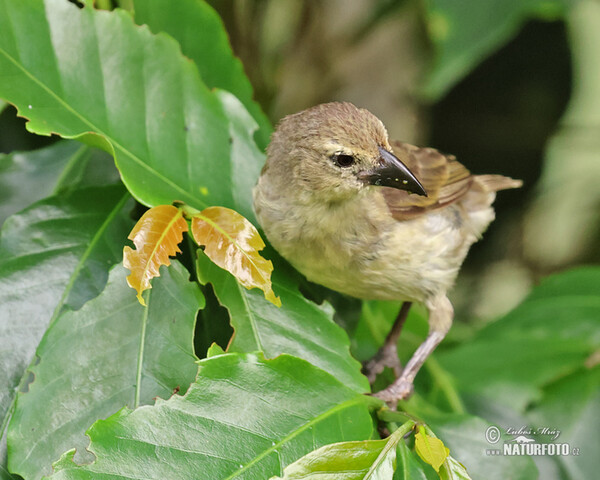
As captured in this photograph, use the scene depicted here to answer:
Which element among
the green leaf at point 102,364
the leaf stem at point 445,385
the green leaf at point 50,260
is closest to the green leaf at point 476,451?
the leaf stem at point 445,385

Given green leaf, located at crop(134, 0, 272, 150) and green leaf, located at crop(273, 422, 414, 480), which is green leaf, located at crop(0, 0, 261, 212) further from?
green leaf, located at crop(273, 422, 414, 480)

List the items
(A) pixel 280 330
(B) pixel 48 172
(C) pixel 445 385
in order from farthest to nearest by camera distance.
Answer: (C) pixel 445 385, (B) pixel 48 172, (A) pixel 280 330

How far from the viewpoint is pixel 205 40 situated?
2.28 meters

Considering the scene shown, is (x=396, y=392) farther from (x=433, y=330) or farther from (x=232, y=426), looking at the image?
(x=232, y=426)

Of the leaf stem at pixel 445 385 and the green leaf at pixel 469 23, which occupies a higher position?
the green leaf at pixel 469 23

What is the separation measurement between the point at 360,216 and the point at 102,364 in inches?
35.6

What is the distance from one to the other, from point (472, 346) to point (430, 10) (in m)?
1.43

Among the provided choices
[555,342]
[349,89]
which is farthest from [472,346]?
[349,89]

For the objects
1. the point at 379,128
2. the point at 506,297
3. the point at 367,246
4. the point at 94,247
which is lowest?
the point at 506,297

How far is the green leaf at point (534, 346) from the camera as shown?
2.69 meters

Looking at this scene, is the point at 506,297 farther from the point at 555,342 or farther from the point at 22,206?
the point at 22,206

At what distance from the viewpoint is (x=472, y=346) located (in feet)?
9.67

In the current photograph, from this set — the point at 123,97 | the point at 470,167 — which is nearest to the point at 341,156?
the point at 123,97

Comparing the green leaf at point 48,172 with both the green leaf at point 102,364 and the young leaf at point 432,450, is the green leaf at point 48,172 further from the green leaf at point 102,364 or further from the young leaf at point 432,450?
the young leaf at point 432,450
